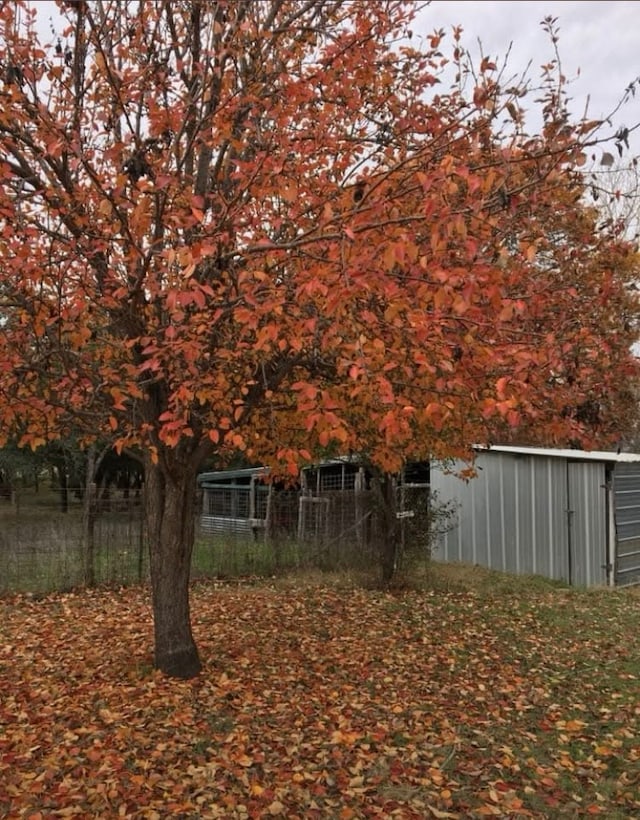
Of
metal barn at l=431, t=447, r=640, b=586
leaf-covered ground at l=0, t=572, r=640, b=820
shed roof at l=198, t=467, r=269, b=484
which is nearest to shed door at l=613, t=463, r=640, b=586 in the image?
metal barn at l=431, t=447, r=640, b=586

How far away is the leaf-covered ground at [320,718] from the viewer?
13.0ft

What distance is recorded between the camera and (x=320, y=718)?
5.14 meters

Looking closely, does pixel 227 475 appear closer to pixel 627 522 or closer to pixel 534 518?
pixel 534 518

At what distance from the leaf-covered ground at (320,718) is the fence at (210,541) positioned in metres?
1.46

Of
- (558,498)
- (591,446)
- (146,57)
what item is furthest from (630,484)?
(146,57)

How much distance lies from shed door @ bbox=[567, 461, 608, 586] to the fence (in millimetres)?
2789

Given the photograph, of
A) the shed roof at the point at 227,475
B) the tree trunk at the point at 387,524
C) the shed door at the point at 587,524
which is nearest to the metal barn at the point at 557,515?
the shed door at the point at 587,524

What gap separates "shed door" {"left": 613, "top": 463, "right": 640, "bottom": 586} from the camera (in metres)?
13.5

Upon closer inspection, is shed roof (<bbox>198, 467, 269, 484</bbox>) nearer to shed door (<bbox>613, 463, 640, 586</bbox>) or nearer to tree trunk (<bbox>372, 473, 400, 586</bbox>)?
tree trunk (<bbox>372, 473, 400, 586</bbox>)

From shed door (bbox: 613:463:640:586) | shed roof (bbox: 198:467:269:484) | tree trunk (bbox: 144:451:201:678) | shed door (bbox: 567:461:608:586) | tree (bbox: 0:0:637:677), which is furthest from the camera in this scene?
shed roof (bbox: 198:467:269:484)

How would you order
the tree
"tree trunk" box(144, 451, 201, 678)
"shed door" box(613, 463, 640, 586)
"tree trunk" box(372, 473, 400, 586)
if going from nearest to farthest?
the tree
"tree trunk" box(144, 451, 201, 678)
"tree trunk" box(372, 473, 400, 586)
"shed door" box(613, 463, 640, 586)

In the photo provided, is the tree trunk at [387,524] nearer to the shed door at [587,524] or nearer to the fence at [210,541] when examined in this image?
the fence at [210,541]

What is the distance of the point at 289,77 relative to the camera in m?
5.55

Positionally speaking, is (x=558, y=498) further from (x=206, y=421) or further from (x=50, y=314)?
(x=50, y=314)
